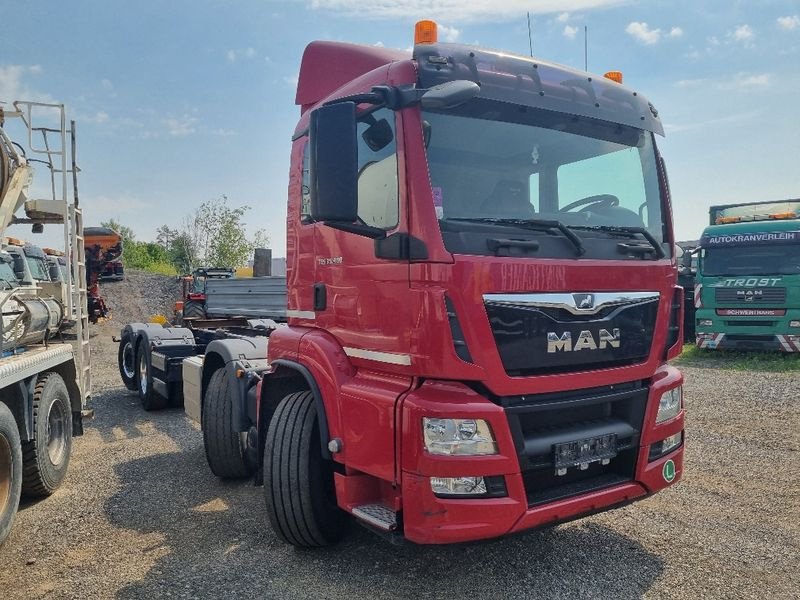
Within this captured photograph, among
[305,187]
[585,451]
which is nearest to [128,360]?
[305,187]

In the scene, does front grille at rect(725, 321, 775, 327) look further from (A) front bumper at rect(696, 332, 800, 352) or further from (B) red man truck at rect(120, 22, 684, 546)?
(B) red man truck at rect(120, 22, 684, 546)

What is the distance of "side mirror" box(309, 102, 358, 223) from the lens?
2951 mm

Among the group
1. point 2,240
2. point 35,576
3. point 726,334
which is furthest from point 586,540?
point 726,334

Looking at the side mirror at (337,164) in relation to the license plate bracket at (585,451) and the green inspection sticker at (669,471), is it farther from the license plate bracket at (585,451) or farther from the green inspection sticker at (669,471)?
the green inspection sticker at (669,471)

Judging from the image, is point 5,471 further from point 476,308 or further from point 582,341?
point 582,341

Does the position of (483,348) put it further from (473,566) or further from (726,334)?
(726,334)

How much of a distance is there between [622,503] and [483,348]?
126cm

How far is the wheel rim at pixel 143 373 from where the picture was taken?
8.52 metres

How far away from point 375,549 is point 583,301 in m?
1.96

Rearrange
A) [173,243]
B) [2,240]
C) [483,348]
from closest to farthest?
[483,348], [2,240], [173,243]

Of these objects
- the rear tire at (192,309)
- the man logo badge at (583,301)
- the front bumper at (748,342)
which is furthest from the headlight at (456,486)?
the rear tire at (192,309)

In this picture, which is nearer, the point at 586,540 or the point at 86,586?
the point at 86,586

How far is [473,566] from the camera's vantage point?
3.56 meters

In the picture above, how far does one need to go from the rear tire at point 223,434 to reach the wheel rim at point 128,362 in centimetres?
457
